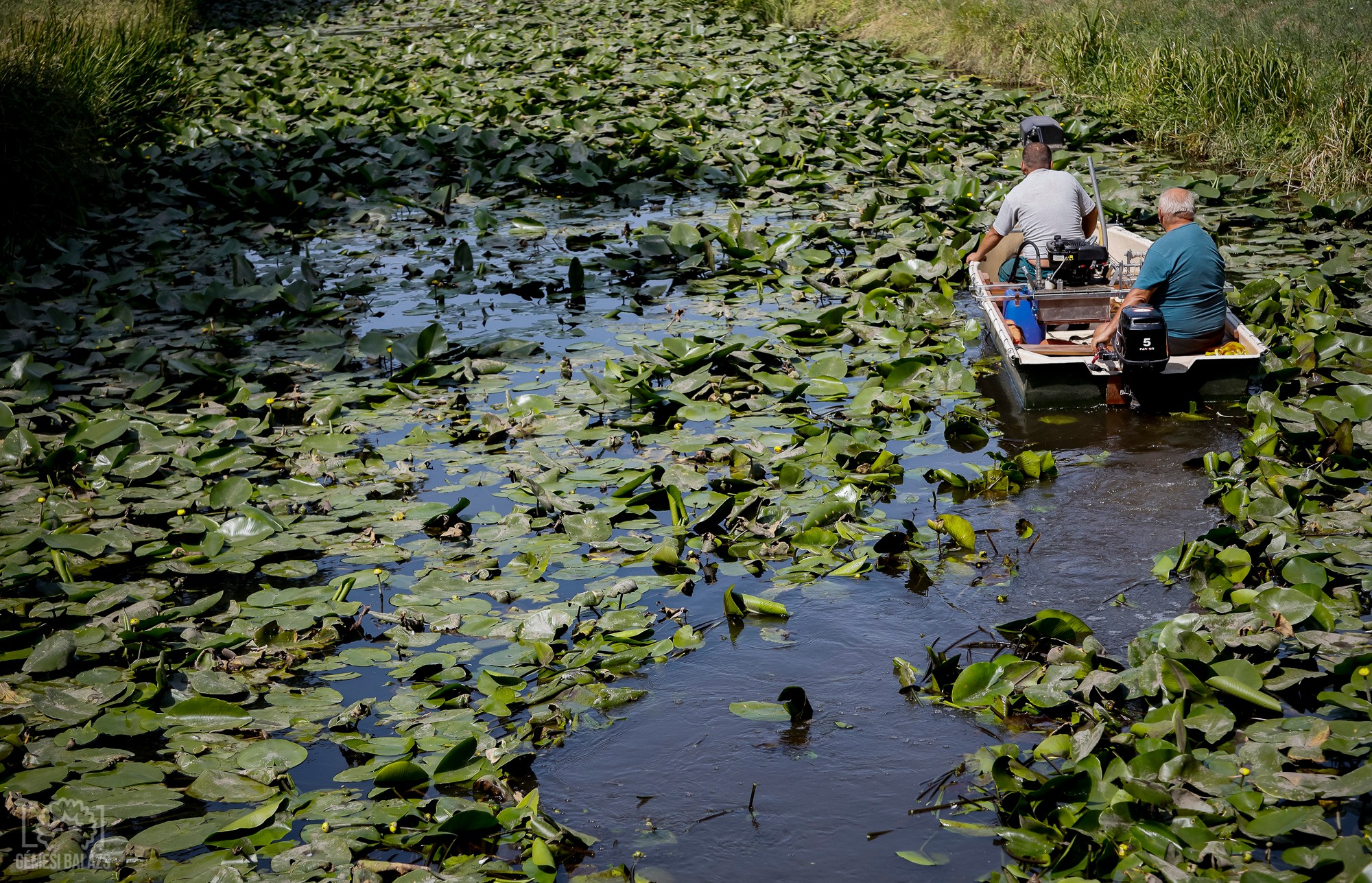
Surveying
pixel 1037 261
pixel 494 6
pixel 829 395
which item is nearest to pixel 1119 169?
pixel 1037 261

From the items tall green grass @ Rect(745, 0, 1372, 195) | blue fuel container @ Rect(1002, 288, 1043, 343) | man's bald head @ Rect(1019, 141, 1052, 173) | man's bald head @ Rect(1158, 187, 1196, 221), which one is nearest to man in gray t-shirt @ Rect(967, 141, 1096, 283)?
man's bald head @ Rect(1019, 141, 1052, 173)

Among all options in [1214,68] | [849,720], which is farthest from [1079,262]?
[1214,68]

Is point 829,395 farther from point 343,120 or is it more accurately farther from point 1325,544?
point 343,120

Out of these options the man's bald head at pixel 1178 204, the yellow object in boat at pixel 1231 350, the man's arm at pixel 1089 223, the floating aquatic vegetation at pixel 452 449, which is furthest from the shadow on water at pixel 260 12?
the yellow object in boat at pixel 1231 350

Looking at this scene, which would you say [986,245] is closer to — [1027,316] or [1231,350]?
[1027,316]

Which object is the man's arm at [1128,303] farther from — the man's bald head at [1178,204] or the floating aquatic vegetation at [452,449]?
the floating aquatic vegetation at [452,449]

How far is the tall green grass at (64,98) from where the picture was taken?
28.3 feet

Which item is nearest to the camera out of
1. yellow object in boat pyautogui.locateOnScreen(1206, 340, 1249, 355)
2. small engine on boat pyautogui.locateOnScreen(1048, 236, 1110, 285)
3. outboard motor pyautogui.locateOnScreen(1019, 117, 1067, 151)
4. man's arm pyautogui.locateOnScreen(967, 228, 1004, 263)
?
yellow object in boat pyautogui.locateOnScreen(1206, 340, 1249, 355)

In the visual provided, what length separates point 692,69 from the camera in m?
14.6

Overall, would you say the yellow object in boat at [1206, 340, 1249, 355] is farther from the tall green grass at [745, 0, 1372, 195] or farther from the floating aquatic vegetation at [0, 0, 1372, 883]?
the tall green grass at [745, 0, 1372, 195]

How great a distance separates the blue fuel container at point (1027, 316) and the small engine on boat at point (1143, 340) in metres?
0.73

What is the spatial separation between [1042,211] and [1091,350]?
1167 mm

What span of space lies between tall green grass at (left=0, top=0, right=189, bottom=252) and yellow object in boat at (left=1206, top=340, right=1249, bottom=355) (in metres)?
8.06

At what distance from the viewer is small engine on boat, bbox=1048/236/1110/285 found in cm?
587
